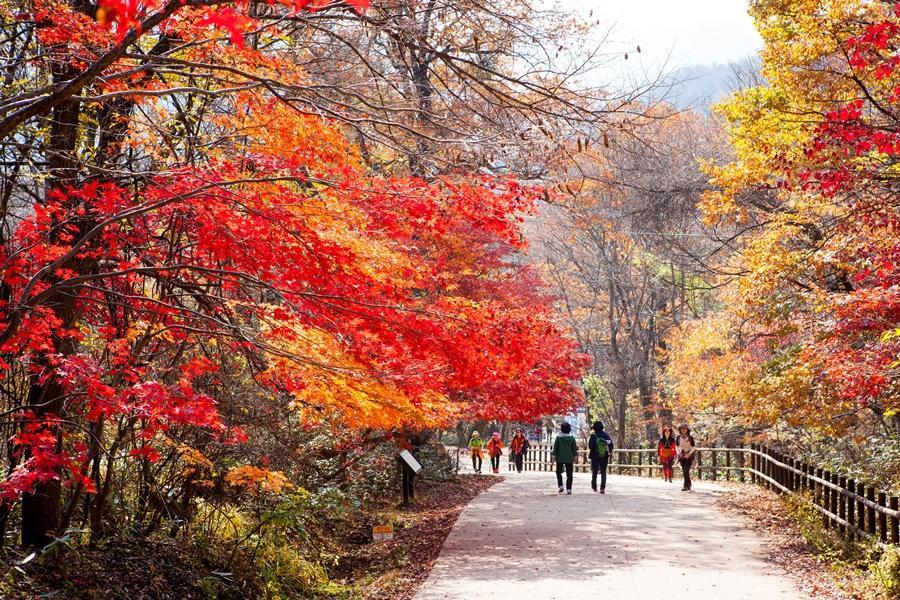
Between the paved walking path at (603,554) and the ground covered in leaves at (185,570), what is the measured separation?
1.65 feet

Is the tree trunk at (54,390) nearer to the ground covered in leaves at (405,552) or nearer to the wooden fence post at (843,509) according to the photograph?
the ground covered in leaves at (405,552)

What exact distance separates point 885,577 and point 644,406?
97.9 ft

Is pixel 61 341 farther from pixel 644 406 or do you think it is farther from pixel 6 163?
pixel 644 406

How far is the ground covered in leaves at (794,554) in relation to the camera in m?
8.97

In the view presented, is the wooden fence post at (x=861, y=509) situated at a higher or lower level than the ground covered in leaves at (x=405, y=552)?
higher

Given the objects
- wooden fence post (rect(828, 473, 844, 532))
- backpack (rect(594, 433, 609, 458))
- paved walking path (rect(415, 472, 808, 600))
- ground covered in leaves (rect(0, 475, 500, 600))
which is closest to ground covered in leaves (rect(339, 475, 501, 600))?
ground covered in leaves (rect(0, 475, 500, 600))

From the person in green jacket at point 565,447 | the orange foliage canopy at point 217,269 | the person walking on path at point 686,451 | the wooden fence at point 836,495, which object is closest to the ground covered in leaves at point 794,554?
the wooden fence at point 836,495

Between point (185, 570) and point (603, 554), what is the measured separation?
4.92m

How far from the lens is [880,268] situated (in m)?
11.2

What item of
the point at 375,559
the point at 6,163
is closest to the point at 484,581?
the point at 375,559

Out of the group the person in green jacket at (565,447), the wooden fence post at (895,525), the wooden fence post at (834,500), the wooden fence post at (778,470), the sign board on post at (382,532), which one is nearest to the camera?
the wooden fence post at (895,525)

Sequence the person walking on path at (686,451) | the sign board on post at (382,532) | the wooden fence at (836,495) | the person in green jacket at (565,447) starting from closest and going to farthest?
the wooden fence at (836,495), the sign board on post at (382,532), the person in green jacket at (565,447), the person walking on path at (686,451)

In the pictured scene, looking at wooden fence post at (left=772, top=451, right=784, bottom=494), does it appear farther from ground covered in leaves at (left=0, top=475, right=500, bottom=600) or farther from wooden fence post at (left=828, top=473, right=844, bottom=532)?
ground covered in leaves at (left=0, top=475, right=500, bottom=600)

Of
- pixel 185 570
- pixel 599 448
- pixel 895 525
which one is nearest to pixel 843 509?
pixel 895 525
